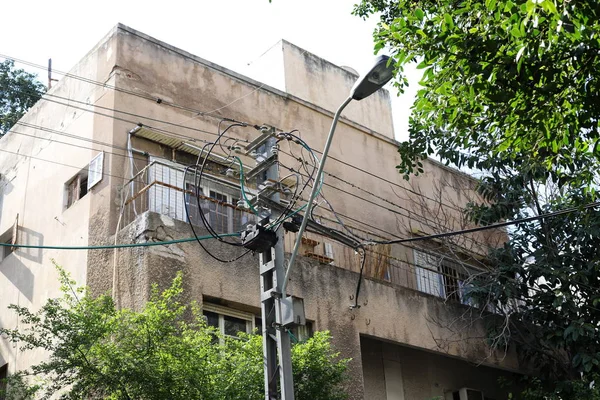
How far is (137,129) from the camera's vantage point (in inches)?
668

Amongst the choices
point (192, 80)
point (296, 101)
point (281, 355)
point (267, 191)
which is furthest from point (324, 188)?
point (281, 355)

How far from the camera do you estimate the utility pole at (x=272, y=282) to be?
36.4 feet

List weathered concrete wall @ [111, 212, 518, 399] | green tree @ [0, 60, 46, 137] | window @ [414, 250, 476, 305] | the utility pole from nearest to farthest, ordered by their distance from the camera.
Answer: the utility pole < weathered concrete wall @ [111, 212, 518, 399] < window @ [414, 250, 476, 305] < green tree @ [0, 60, 46, 137]

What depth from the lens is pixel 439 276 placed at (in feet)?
68.6

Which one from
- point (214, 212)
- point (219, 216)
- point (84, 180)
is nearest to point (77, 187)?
point (84, 180)

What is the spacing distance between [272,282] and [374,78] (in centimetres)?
297

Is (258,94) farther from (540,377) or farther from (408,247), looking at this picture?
(540,377)

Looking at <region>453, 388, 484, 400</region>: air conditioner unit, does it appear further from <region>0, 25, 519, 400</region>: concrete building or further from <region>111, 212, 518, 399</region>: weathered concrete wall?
<region>111, 212, 518, 399</region>: weathered concrete wall

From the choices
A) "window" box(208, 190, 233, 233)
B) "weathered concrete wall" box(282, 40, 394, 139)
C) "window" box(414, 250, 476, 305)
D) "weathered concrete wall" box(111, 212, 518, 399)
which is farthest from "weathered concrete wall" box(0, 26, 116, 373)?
"window" box(414, 250, 476, 305)

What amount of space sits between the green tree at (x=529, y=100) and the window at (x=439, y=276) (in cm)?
167

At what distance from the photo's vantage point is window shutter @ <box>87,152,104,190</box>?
1664 cm

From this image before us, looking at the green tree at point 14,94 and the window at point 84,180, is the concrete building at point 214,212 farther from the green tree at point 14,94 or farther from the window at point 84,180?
the green tree at point 14,94

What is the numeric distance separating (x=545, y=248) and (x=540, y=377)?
2962 millimetres

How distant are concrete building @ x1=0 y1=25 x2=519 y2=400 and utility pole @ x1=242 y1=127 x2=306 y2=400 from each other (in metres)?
1.75
